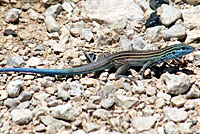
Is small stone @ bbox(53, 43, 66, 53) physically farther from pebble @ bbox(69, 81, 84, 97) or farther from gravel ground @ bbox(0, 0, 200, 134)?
pebble @ bbox(69, 81, 84, 97)

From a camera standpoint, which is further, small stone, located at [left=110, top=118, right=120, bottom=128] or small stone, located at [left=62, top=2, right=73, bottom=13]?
small stone, located at [left=62, top=2, right=73, bottom=13]

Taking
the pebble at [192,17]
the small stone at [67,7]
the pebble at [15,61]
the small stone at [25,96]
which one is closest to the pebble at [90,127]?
the small stone at [25,96]

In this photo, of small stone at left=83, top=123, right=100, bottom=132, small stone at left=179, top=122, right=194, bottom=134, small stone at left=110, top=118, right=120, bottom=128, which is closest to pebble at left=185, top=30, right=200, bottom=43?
small stone at left=179, top=122, right=194, bottom=134

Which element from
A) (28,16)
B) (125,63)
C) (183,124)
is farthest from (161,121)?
(28,16)

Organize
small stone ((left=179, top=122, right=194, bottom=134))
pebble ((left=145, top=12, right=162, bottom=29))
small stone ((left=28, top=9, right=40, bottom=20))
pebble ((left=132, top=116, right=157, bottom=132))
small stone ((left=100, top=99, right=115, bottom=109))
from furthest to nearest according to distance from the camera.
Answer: small stone ((left=28, top=9, right=40, bottom=20)), pebble ((left=145, top=12, right=162, bottom=29)), small stone ((left=100, top=99, right=115, bottom=109)), pebble ((left=132, top=116, right=157, bottom=132)), small stone ((left=179, top=122, right=194, bottom=134))

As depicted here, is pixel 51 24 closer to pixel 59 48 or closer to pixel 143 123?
pixel 59 48

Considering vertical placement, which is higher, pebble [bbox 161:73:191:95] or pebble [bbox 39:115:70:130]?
pebble [bbox 161:73:191:95]

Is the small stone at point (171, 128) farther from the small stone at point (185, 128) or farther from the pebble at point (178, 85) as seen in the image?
the pebble at point (178, 85)
